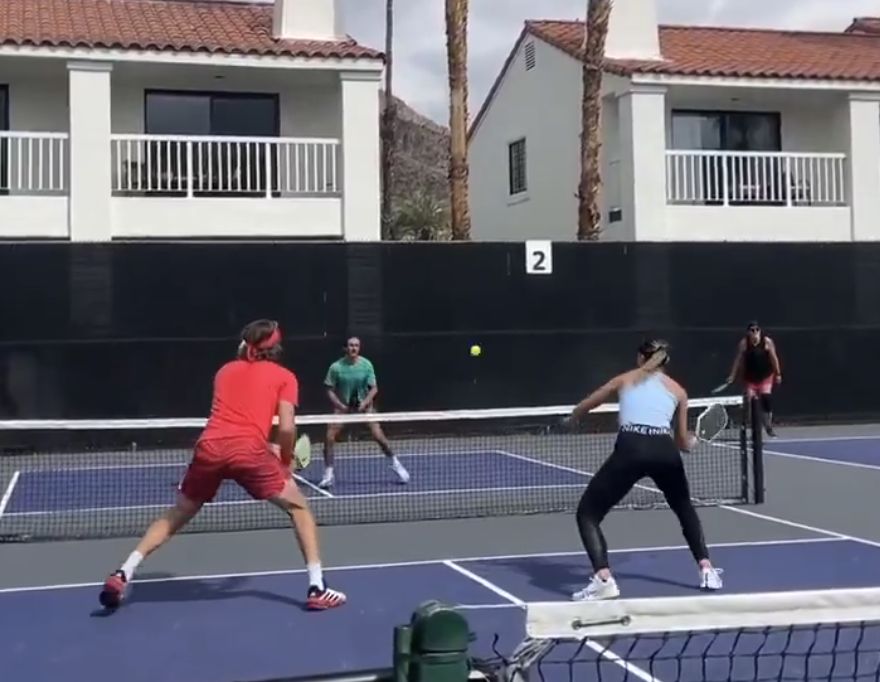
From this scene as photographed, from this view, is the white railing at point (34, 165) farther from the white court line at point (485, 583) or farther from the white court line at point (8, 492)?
the white court line at point (485, 583)

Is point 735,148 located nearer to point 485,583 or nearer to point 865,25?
point 865,25

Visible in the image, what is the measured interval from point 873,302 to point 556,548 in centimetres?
1249

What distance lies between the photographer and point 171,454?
16422 millimetres

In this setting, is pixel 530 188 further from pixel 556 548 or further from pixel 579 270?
pixel 556 548

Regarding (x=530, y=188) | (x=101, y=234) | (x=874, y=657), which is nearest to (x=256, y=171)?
(x=101, y=234)

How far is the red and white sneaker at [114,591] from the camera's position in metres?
6.89

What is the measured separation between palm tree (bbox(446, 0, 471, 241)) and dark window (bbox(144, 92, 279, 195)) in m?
2.95

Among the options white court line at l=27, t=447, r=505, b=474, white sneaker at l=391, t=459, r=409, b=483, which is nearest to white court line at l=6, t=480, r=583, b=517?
white sneaker at l=391, t=459, r=409, b=483

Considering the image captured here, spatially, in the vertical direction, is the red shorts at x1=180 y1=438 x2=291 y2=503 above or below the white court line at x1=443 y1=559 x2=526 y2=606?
above

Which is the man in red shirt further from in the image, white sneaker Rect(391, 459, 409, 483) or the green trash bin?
white sneaker Rect(391, 459, 409, 483)

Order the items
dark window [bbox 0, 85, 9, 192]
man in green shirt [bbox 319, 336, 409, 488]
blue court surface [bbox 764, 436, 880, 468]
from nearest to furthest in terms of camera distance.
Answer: man in green shirt [bbox 319, 336, 409, 488], blue court surface [bbox 764, 436, 880, 468], dark window [bbox 0, 85, 9, 192]

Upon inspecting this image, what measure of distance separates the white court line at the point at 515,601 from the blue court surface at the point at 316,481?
13.0ft

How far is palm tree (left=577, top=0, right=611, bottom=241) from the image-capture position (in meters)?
20.3

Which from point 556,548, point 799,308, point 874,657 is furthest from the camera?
point 799,308
